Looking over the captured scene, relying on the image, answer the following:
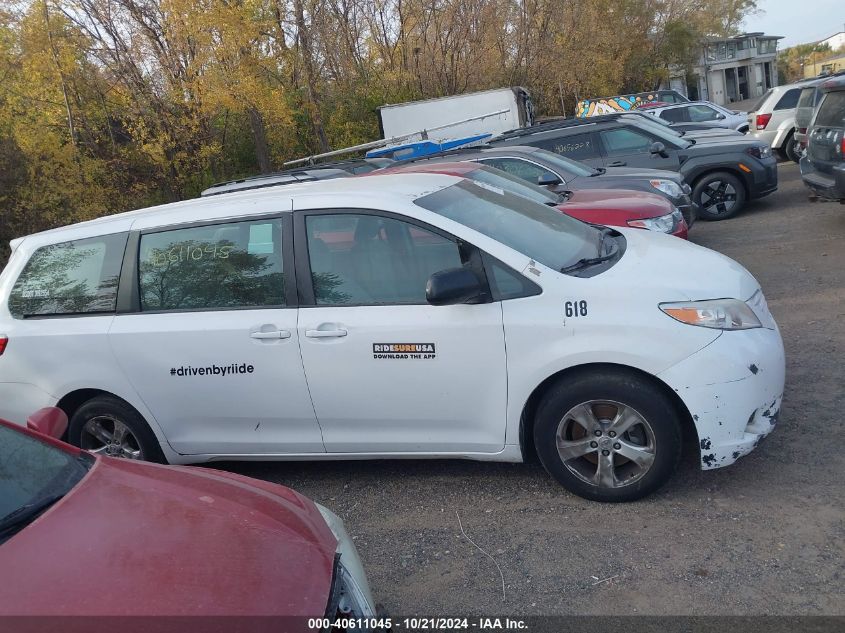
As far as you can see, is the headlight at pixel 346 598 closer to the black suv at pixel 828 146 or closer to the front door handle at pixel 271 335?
the front door handle at pixel 271 335

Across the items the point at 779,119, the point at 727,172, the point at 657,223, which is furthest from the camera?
the point at 779,119

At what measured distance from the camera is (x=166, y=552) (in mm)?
2395

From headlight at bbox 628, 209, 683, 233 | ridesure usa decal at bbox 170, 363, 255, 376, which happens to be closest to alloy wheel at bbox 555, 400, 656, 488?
ridesure usa decal at bbox 170, 363, 255, 376

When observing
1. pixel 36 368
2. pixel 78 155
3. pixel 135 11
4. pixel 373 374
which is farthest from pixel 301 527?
pixel 135 11

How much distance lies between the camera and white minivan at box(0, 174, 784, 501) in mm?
3945

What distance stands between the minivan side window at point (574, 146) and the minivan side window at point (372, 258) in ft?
26.3

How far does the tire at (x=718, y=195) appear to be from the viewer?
468 inches

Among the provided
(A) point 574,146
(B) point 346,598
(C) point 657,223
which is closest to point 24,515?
(B) point 346,598

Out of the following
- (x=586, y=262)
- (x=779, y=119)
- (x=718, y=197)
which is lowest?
(x=718, y=197)

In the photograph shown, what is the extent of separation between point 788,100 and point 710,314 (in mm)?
14900

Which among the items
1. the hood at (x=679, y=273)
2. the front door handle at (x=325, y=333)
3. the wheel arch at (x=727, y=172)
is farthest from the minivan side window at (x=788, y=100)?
the front door handle at (x=325, y=333)

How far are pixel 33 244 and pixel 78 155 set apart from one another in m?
13.2

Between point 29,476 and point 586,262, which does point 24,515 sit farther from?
point 586,262

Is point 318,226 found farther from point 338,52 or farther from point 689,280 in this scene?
point 338,52
